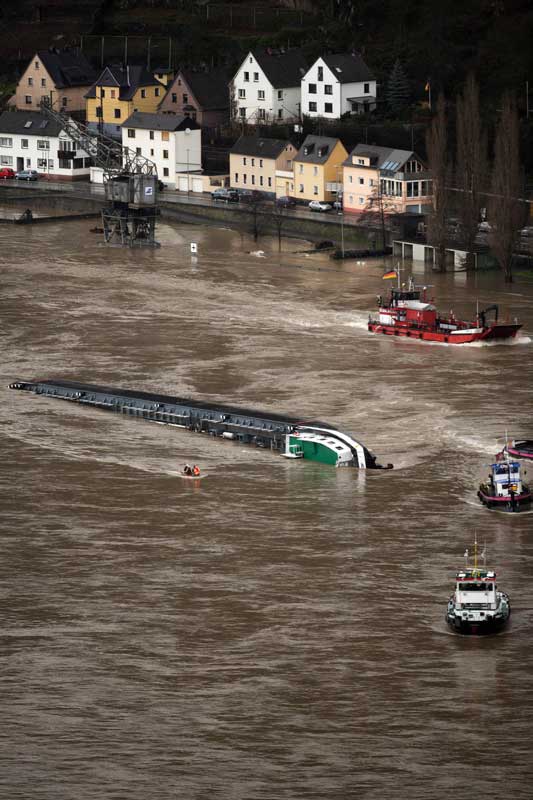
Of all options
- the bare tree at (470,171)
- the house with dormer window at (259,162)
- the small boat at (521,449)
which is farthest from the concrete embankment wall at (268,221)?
the small boat at (521,449)

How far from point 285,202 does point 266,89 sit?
8113 mm

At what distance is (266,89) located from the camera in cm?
6506

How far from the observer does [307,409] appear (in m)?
34.6

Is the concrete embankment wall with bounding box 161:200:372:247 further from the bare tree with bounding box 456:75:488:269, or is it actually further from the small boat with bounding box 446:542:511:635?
the small boat with bounding box 446:542:511:635

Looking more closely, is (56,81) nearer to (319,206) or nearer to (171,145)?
(171,145)

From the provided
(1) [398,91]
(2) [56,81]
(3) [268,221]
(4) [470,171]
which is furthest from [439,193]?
(2) [56,81]

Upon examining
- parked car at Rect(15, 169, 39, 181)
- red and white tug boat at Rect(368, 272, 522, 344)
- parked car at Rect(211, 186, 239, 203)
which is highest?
parked car at Rect(15, 169, 39, 181)

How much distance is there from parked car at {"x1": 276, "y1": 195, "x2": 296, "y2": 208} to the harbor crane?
3.73 m

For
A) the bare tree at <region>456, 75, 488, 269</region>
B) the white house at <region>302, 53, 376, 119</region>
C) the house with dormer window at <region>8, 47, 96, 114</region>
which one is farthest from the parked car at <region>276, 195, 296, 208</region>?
the house with dormer window at <region>8, 47, 96, 114</region>

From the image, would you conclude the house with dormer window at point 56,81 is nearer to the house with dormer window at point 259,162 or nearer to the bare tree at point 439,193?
the house with dormer window at point 259,162

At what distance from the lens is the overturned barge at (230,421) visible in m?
31.4

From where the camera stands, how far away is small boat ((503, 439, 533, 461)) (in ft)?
102

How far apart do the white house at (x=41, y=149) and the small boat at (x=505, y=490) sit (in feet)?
127

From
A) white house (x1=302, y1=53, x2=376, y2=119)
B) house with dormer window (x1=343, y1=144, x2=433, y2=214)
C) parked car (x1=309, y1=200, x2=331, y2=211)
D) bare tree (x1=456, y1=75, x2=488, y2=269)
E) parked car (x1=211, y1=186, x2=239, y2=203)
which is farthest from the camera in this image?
white house (x1=302, y1=53, x2=376, y2=119)
